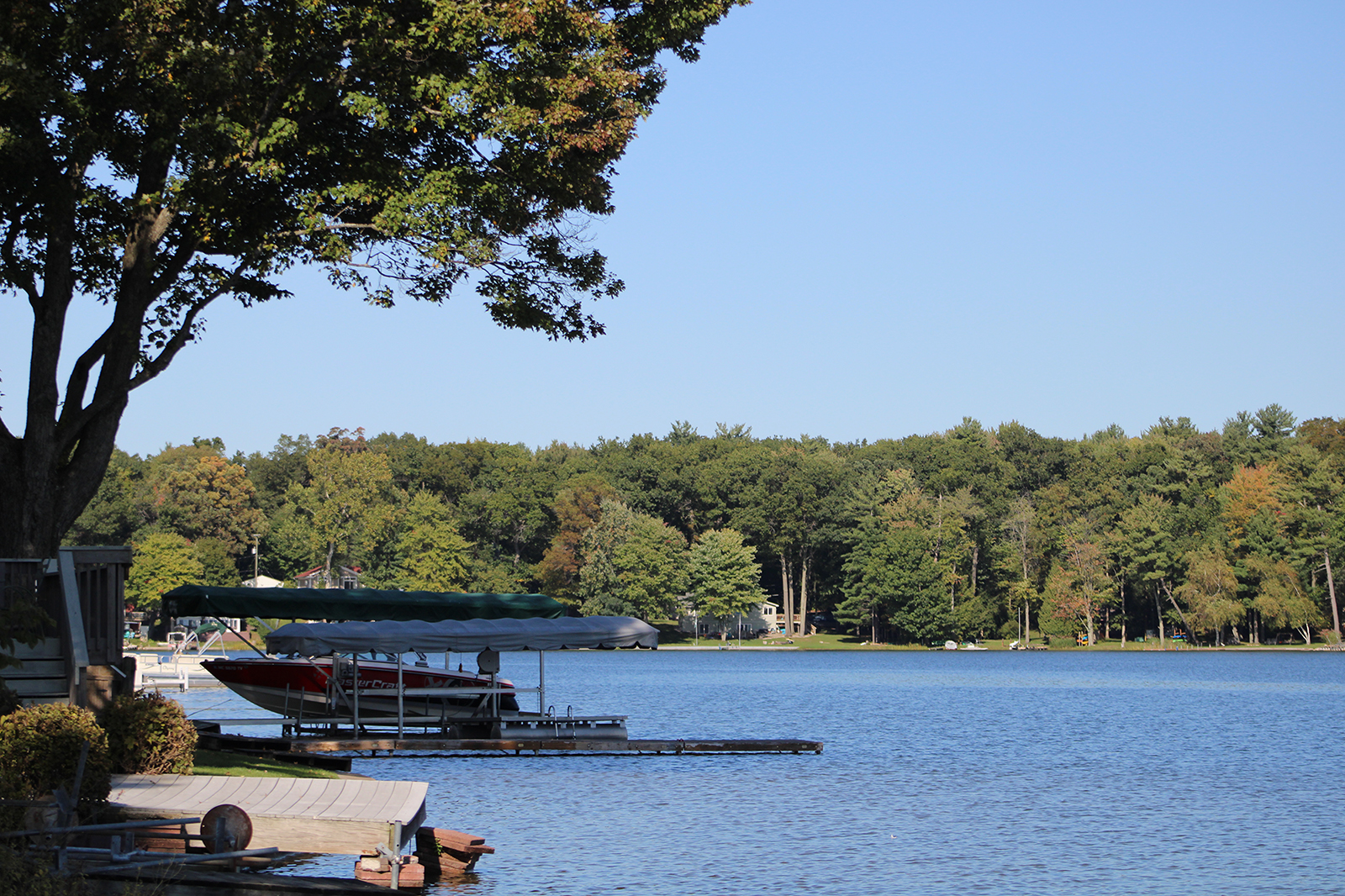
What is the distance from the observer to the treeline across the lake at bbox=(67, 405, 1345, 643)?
333ft

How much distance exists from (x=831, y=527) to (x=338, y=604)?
90.5 meters

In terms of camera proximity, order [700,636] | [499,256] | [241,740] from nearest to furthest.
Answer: [499,256] → [241,740] → [700,636]

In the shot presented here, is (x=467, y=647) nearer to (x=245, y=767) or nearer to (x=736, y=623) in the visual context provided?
(x=245, y=767)

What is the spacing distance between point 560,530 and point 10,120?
96451 mm

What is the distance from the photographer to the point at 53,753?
468 inches

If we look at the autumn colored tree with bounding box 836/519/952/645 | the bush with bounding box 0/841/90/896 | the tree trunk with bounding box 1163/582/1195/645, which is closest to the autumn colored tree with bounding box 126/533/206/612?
the autumn colored tree with bounding box 836/519/952/645

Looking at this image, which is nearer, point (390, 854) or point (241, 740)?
point (390, 854)

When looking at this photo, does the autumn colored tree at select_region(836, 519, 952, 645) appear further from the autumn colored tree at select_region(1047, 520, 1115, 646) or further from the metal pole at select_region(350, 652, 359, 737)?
the metal pole at select_region(350, 652, 359, 737)

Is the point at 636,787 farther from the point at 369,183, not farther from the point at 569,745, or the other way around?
the point at 369,183

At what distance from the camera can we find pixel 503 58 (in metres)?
15.5

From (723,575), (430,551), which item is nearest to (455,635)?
(430,551)

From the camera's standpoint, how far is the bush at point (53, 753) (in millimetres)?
11703

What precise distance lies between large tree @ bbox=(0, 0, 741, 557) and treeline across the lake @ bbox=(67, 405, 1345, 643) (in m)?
83.6

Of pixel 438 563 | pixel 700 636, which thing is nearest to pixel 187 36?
pixel 438 563
